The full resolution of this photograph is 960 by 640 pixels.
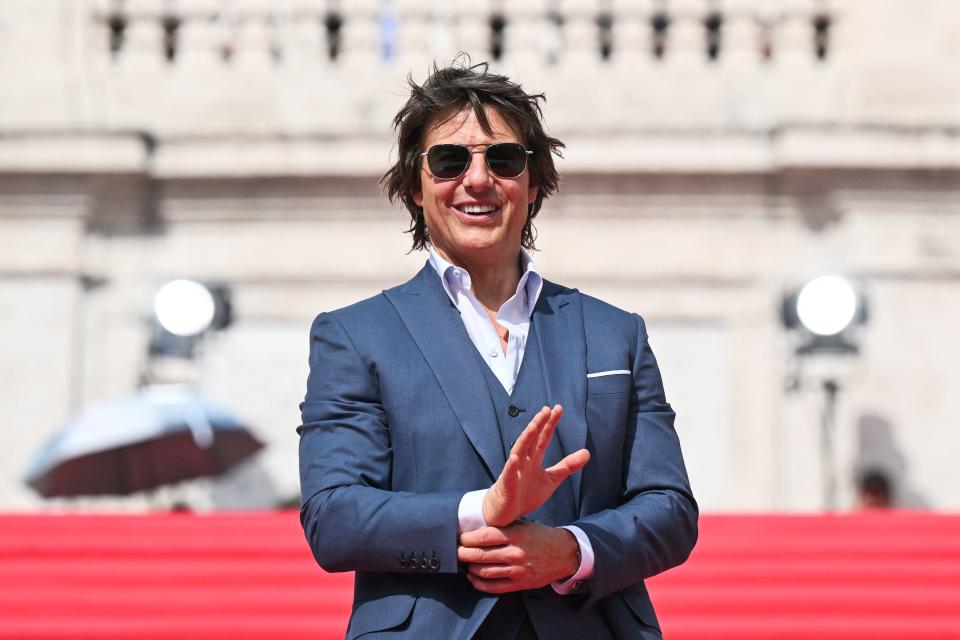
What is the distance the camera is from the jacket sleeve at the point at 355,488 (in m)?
2.03

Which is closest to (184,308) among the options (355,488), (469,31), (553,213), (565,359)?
(553,213)

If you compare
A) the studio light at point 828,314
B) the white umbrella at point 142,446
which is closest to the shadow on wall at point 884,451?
the studio light at point 828,314

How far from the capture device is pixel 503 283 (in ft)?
7.64

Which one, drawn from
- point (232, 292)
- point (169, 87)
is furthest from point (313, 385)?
point (169, 87)

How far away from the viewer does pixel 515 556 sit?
6.56 ft

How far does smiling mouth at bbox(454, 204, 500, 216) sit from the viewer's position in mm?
2258

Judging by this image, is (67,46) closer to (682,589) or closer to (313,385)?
(682,589)

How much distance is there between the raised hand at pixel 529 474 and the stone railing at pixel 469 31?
20.4 ft

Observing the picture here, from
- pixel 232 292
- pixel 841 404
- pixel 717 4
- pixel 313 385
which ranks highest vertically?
pixel 717 4

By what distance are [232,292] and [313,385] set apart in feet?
18.5

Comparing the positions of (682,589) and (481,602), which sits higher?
(481,602)

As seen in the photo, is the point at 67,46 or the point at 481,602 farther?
the point at 67,46

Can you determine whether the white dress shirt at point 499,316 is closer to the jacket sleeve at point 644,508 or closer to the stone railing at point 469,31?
the jacket sleeve at point 644,508

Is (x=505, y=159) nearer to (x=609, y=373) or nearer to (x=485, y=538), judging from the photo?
(x=609, y=373)
